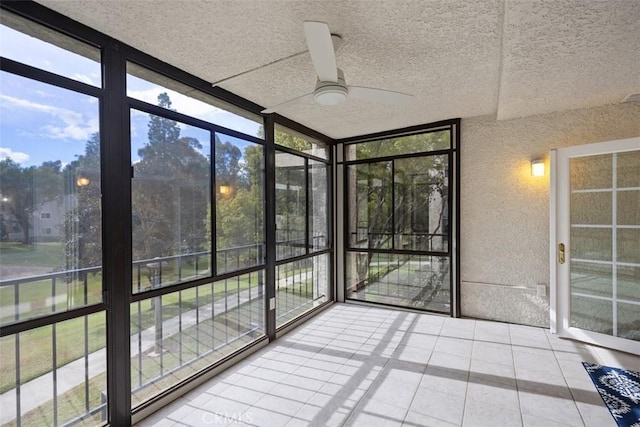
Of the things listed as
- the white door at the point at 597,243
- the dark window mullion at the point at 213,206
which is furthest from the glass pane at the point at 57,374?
the white door at the point at 597,243

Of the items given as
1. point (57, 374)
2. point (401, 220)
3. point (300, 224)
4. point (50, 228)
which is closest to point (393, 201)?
point (401, 220)

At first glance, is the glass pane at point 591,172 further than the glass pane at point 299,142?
No

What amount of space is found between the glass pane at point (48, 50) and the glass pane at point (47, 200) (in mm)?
116

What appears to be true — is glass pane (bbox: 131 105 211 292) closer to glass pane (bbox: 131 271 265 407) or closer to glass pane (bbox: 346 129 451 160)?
glass pane (bbox: 131 271 265 407)

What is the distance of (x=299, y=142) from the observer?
13.8ft

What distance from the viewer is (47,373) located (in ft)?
6.09

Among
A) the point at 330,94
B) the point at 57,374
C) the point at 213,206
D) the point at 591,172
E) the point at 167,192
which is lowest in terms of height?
the point at 57,374

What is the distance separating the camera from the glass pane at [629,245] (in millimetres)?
3031

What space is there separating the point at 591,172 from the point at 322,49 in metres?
3.40

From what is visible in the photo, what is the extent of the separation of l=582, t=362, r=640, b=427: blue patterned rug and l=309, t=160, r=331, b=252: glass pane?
327cm

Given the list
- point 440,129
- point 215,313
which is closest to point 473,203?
point 440,129

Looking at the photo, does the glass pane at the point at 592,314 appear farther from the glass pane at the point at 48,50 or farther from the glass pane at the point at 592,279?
the glass pane at the point at 48,50

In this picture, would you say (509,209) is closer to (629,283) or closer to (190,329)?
(629,283)

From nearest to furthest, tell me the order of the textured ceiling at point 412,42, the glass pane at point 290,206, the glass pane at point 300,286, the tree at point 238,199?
the textured ceiling at point 412,42 → the tree at point 238,199 → the glass pane at point 290,206 → the glass pane at point 300,286
